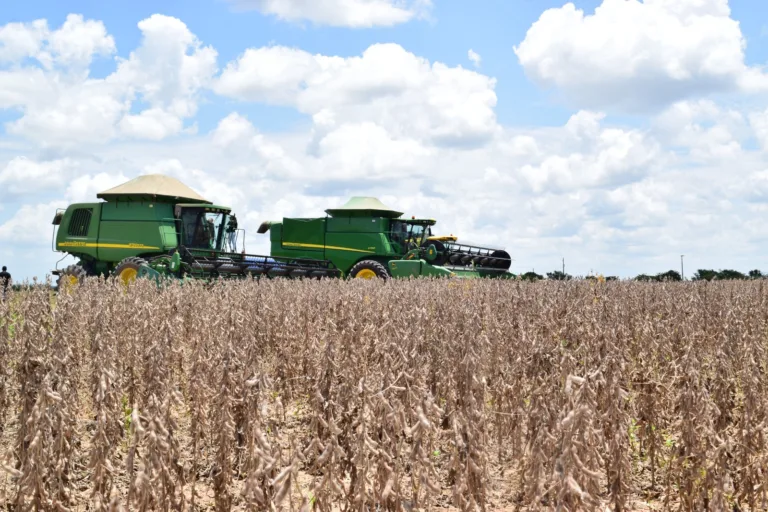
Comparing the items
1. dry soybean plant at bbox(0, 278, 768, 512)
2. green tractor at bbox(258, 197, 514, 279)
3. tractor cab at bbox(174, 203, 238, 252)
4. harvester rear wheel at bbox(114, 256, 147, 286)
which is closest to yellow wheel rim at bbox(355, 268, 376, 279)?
green tractor at bbox(258, 197, 514, 279)

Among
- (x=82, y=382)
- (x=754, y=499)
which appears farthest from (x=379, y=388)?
(x=82, y=382)

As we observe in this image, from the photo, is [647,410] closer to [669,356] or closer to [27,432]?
[669,356]

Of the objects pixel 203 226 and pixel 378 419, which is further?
pixel 203 226

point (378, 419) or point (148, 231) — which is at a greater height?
point (148, 231)

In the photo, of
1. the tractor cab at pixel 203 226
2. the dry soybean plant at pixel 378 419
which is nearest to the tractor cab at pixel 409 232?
the tractor cab at pixel 203 226

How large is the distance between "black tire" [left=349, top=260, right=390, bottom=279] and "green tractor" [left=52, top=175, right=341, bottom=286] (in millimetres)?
646

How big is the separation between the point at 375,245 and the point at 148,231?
6.01 metres

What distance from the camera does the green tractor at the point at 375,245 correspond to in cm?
1828

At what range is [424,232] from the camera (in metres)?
19.8

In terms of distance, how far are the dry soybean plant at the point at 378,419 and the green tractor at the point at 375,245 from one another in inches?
422

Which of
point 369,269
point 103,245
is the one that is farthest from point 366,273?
point 103,245

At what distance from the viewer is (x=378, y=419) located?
10.5ft

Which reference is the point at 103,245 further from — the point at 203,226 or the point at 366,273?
the point at 366,273

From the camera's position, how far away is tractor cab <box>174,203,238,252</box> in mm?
17578
